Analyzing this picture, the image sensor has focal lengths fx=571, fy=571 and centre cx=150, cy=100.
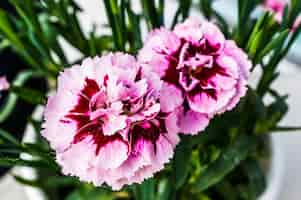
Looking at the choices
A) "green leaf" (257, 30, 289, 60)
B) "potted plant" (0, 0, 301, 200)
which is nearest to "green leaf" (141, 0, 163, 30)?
"potted plant" (0, 0, 301, 200)

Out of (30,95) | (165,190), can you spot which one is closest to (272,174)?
(165,190)

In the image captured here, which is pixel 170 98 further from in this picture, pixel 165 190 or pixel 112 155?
pixel 165 190

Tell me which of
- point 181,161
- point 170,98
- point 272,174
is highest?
point 170,98

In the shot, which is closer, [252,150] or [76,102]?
[76,102]

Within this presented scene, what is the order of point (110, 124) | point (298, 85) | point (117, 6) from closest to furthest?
point (110, 124) → point (117, 6) → point (298, 85)

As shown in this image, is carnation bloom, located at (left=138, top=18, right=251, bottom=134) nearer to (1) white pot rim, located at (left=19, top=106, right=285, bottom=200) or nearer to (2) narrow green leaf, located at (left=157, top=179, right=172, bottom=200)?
(2) narrow green leaf, located at (left=157, top=179, right=172, bottom=200)

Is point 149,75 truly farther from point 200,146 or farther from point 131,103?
point 200,146

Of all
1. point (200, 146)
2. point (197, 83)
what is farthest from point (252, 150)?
point (197, 83)

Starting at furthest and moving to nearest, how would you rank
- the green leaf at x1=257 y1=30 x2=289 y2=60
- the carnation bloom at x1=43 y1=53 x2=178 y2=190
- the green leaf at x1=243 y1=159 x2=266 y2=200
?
the green leaf at x1=243 y1=159 x2=266 y2=200 → the green leaf at x1=257 y1=30 x2=289 y2=60 → the carnation bloom at x1=43 y1=53 x2=178 y2=190
